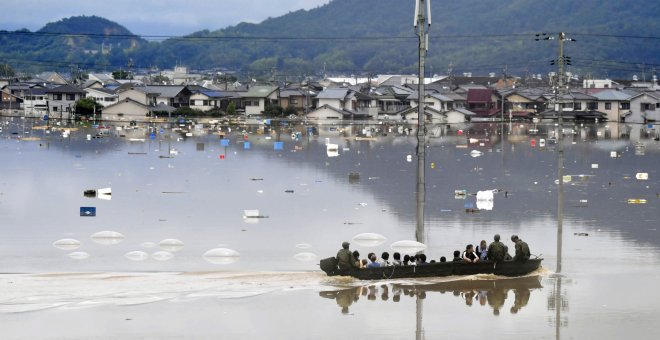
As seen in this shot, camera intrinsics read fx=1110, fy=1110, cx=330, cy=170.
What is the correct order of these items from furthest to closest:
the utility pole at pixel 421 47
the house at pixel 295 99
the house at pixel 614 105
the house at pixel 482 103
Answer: the house at pixel 482 103, the house at pixel 295 99, the house at pixel 614 105, the utility pole at pixel 421 47

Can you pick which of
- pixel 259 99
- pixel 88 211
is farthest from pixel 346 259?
pixel 259 99

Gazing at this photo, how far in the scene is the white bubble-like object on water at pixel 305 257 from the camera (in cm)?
2402

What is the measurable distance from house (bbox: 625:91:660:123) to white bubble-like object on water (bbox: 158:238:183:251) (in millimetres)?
77291

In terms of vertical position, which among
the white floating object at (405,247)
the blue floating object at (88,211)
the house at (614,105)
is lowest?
the white floating object at (405,247)

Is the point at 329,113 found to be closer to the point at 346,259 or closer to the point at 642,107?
the point at 642,107

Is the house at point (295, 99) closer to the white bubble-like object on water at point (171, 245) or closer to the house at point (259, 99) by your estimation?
the house at point (259, 99)

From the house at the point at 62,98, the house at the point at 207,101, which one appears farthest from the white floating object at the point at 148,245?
the house at the point at 62,98

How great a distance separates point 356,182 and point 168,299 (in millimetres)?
21377

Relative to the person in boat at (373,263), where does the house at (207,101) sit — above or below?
above

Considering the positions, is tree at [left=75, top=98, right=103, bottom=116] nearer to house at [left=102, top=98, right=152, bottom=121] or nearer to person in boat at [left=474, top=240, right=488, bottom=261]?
house at [left=102, top=98, right=152, bottom=121]

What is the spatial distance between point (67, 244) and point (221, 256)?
4.02 meters

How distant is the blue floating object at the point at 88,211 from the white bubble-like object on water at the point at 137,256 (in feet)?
21.8

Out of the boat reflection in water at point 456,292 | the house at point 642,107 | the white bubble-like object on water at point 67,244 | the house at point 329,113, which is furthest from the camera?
the house at point 642,107

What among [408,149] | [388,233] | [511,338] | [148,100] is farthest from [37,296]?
[148,100]
